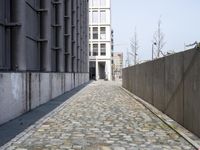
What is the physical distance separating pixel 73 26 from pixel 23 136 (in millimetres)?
31172

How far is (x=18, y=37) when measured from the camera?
15555 mm

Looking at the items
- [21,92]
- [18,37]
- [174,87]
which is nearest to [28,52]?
[18,37]

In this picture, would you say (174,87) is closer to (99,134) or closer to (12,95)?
(99,134)

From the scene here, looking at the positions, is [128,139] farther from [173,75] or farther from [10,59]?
[10,59]

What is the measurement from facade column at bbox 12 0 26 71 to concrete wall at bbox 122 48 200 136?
5.55 metres

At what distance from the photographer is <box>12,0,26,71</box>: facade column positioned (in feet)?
50.4

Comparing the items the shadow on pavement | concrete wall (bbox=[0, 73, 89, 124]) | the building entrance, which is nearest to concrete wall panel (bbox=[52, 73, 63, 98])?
concrete wall (bbox=[0, 73, 89, 124])

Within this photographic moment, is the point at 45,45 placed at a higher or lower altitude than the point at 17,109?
higher

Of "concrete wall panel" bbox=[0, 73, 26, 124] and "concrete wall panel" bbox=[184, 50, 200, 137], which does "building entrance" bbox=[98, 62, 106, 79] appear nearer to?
"concrete wall panel" bbox=[0, 73, 26, 124]

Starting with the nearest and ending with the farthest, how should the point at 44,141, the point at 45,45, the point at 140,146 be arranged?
the point at 140,146 < the point at 44,141 < the point at 45,45

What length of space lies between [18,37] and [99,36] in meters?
77.0

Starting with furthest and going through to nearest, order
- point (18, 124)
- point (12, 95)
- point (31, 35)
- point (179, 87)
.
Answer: point (31, 35)
point (12, 95)
point (179, 87)
point (18, 124)

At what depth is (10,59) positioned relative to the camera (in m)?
15.7

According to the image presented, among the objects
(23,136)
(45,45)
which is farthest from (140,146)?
(45,45)
